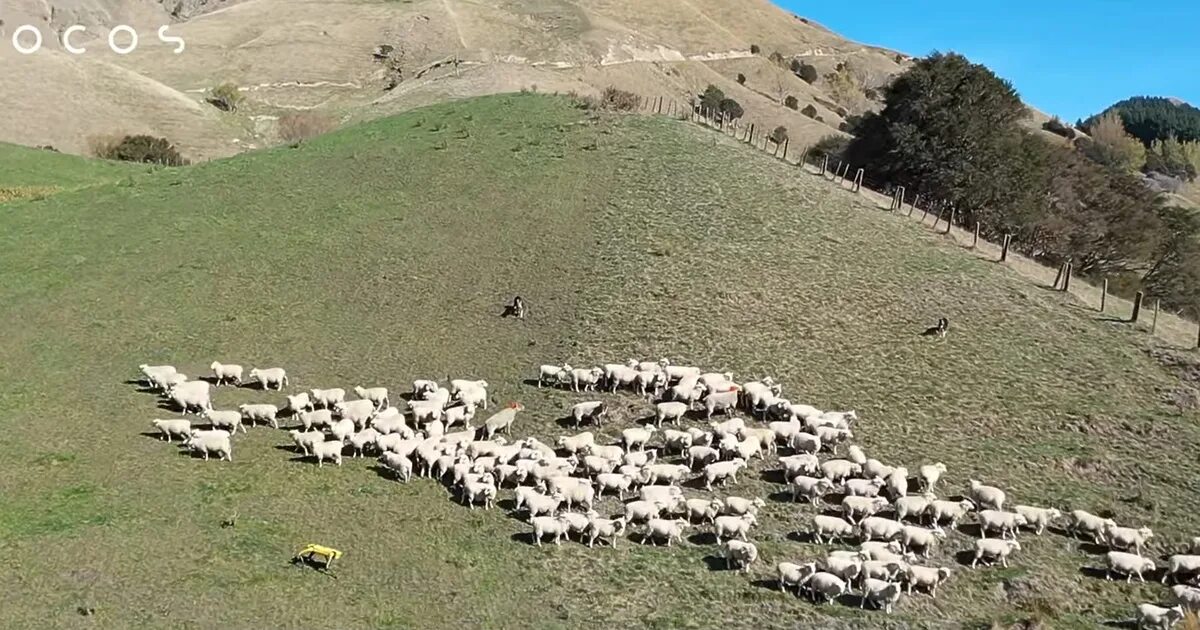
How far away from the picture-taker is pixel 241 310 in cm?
3300

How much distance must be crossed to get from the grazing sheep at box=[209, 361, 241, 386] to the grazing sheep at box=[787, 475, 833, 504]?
621 inches

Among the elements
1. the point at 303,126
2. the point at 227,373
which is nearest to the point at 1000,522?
the point at 227,373

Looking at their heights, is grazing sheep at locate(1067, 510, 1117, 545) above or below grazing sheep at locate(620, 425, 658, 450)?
above

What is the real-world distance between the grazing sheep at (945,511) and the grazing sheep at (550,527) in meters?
7.74

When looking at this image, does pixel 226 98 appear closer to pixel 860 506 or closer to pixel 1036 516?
pixel 860 506

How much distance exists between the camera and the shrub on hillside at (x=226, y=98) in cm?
8881

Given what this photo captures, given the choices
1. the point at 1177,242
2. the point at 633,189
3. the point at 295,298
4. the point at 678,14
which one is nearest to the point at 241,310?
the point at 295,298

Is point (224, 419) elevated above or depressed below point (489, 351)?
below

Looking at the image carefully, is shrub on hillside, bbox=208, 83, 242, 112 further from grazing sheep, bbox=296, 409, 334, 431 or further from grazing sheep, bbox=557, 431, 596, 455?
grazing sheep, bbox=557, 431, 596, 455

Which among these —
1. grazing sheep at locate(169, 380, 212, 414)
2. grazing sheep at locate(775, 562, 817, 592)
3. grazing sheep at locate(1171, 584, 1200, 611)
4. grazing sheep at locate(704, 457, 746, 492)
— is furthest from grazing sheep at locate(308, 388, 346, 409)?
grazing sheep at locate(1171, 584, 1200, 611)

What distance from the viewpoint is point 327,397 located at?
83.1 feet

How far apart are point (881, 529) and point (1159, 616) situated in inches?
195

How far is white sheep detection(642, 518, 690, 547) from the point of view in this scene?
19594mm

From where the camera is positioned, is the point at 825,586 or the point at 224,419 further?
the point at 224,419
